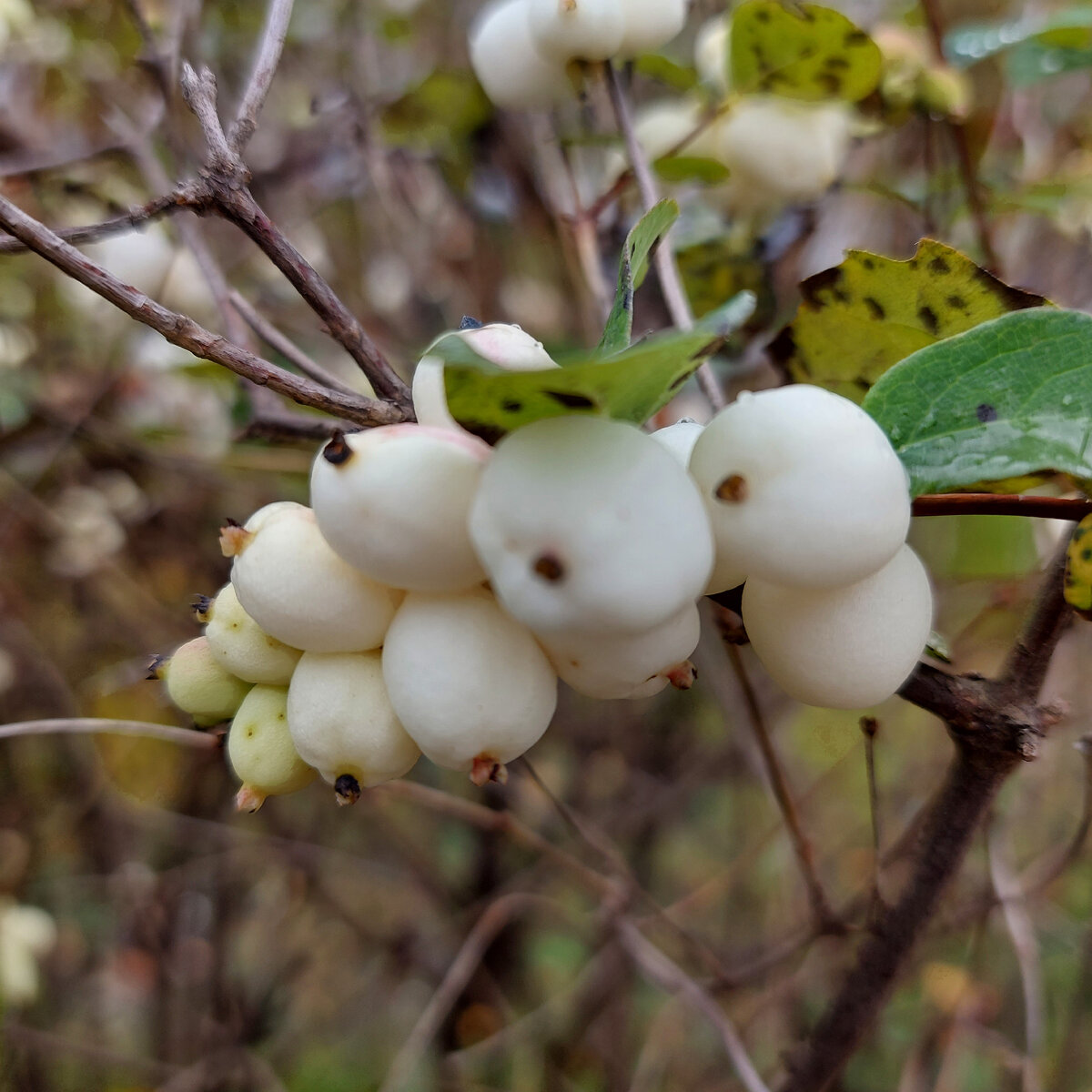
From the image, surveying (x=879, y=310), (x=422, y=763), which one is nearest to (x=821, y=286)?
(x=879, y=310)

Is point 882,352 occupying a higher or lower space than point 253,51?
lower

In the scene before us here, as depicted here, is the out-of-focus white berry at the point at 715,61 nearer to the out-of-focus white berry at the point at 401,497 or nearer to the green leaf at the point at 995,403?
the green leaf at the point at 995,403

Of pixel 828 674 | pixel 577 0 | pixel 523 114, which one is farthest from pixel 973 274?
pixel 523 114

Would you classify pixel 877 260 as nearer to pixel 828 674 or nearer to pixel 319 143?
pixel 828 674

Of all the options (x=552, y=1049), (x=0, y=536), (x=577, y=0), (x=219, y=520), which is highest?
(x=577, y=0)

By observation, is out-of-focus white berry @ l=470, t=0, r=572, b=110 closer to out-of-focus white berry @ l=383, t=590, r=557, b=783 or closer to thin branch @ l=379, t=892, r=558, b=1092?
out-of-focus white berry @ l=383, t=590, r=557, b=783

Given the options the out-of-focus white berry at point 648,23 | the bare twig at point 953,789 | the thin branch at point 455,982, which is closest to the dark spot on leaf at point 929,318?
the bare twig at point 953,789

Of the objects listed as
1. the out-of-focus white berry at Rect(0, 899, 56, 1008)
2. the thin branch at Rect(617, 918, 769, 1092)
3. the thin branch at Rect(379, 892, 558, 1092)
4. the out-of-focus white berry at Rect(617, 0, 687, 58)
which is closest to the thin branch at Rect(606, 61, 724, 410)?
the out-of-focus white berry at Rect(617, 0, 687, 58)
